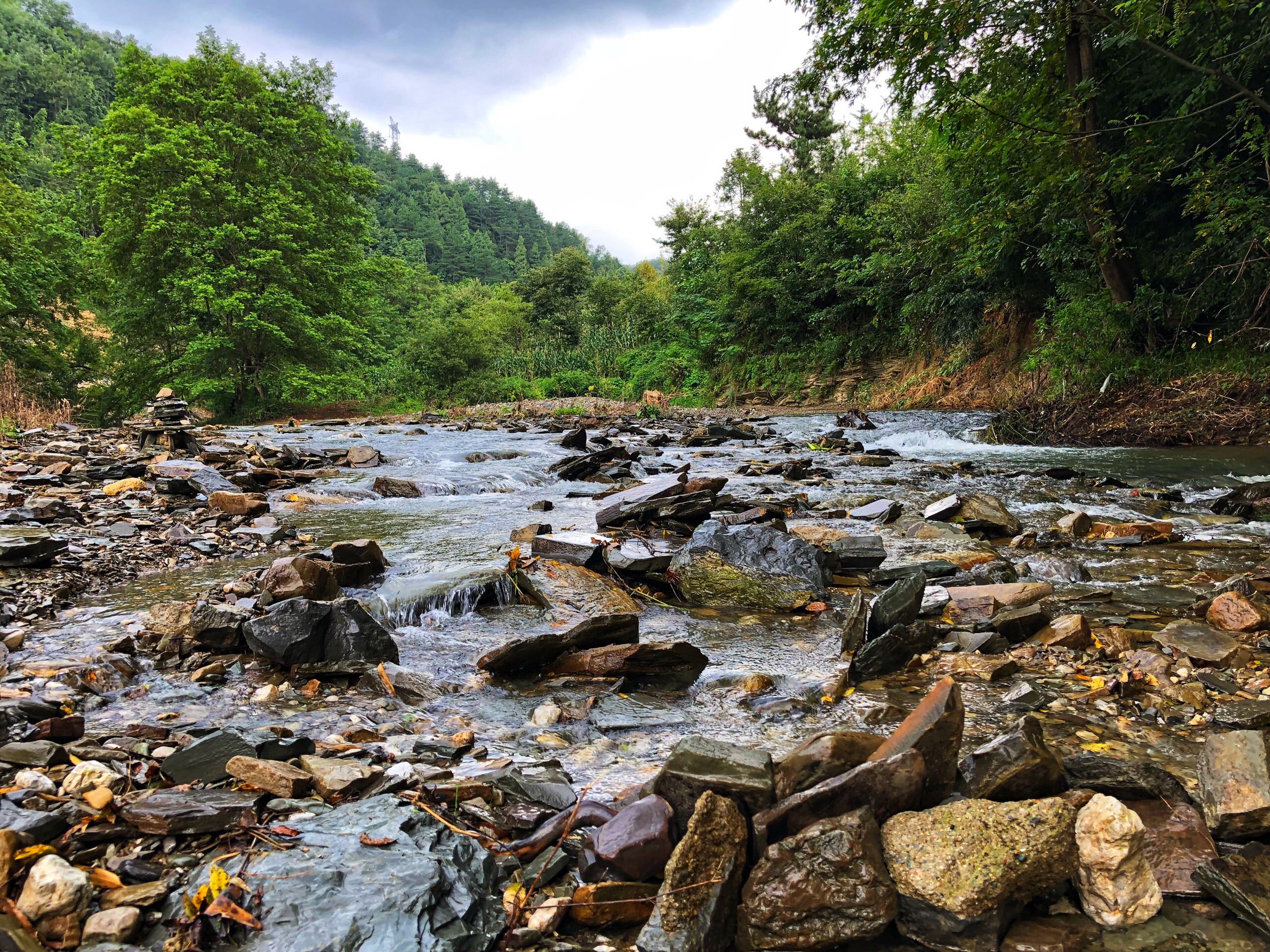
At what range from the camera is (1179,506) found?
23.8 feet

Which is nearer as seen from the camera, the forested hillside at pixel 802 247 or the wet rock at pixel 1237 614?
the wet rock at pixel 1237 614

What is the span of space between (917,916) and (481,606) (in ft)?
11.7

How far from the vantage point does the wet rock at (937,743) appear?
197 centimetres

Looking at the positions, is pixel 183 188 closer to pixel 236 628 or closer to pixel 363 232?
pixel 363 232

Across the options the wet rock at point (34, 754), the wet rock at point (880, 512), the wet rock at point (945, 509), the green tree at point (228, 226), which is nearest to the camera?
the wet rock at point (34, 754)

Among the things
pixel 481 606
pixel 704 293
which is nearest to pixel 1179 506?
pixel 481 606

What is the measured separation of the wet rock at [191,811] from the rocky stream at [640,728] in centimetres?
1

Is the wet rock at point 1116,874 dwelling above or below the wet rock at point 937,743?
below

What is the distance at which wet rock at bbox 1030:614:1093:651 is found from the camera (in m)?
3.58

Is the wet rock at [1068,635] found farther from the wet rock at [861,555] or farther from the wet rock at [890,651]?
the wet rock at [861,555]

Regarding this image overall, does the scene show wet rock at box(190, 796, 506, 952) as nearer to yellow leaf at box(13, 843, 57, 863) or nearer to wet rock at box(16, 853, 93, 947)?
wet rock at box(16, 853, 93, 947)

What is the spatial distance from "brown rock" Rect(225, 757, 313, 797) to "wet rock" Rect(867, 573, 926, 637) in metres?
2.98

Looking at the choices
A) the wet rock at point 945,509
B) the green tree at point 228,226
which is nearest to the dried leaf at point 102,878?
the wet rock at point 945,509

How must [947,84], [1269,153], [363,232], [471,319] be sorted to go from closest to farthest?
1. [1269,153]
2. [947,84]
3. [363,232]
4. [471,319]
